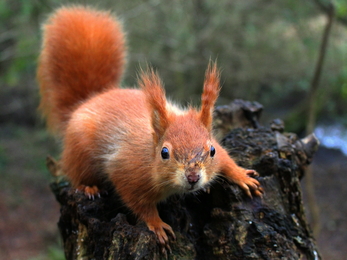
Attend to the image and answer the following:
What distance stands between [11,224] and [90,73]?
252 inches

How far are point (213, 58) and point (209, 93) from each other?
16.5 feet

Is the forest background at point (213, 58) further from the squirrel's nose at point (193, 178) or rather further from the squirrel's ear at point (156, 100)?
the squirrel's nose at point (193, 178)

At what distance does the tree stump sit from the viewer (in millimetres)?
2391

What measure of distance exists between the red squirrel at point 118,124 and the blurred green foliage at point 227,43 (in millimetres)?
2692

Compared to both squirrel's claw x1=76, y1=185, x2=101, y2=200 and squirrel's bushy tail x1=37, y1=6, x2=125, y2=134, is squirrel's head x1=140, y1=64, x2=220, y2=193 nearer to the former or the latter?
squirrel's claw x1=76, y1=185, x2=101, y2=200

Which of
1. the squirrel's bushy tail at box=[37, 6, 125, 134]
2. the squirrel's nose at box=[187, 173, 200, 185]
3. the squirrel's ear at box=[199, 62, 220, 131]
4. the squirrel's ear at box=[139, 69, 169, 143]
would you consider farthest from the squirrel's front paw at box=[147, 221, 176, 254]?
the squirrel's bushy tail at box=[37, 6, 125, 134]

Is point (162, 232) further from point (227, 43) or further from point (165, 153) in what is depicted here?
point (227, 43)

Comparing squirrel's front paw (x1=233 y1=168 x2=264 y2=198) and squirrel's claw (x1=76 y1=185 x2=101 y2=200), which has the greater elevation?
squirrel's front paw (x1=233 y1=168 x2=264 y2=198)

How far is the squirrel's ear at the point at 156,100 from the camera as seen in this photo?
2.61 meters

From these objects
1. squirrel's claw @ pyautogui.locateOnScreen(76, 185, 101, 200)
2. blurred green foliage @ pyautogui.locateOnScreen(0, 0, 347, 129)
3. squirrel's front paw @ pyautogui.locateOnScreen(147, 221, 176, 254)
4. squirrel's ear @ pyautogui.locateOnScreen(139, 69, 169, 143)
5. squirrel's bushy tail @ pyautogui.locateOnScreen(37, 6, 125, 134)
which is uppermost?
blurred green foliage @ pyautogui.locateOnScreen(0, 0, 347, 129)

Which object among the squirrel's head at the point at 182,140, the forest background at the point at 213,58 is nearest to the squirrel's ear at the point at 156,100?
the squirrel's head at the point at 182,140

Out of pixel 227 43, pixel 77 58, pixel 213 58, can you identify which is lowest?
pixel 77 58

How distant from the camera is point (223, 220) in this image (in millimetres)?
2518

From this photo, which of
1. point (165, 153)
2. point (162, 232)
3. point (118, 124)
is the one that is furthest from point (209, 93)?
point (162, 232)
